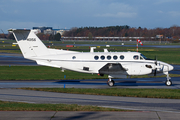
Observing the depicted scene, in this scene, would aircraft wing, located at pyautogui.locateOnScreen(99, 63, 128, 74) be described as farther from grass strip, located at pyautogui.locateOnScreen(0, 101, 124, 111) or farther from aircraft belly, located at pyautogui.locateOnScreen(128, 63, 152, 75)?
grass strip, located at pyautogui.locateOnScreen(0, 101, 124, 111)

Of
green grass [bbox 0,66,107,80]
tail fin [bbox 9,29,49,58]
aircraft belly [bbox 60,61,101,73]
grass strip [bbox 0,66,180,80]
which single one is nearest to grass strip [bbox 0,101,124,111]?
aircraft belly [bbox 60,61,101,73]

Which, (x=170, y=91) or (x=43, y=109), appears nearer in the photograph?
(x=43, y=109)

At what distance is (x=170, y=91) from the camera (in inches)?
735

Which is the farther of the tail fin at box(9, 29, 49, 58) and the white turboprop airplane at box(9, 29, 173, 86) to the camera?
the tail fin at box(9, 29, 49, 58)

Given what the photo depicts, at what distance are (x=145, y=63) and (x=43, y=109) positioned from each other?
11.7 meters

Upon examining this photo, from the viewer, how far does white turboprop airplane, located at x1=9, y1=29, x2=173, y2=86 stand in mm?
21562

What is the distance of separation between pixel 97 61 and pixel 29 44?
244 inches

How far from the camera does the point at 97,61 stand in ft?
72.1

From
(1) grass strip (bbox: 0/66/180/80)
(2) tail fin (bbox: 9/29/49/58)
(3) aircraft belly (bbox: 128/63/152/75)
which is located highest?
(2) tail fin (bbox: 9/29/49/58)

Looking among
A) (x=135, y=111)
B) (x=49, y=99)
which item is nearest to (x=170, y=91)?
(x=135, y=111)

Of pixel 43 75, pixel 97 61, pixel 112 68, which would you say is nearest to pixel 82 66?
pixel 97 61

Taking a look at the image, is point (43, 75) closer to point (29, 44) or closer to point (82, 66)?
point (29, 44)

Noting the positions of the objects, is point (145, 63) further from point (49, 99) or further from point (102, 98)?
point (49, 99)

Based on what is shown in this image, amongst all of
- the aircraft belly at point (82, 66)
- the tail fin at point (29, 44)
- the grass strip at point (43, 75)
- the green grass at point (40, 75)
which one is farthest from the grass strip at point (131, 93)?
the green grass at point (40, 75)
